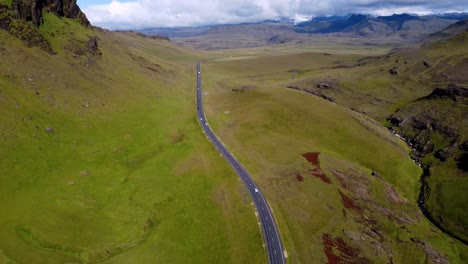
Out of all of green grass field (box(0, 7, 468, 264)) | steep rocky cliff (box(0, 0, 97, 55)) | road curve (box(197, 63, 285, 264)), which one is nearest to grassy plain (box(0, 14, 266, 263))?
green grass field (box(0, 7, 468, 264))

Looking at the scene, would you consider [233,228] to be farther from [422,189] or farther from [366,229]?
[422,189]

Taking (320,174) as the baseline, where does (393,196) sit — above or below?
below

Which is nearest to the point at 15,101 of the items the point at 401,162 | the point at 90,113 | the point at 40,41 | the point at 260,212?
the point at 90,113

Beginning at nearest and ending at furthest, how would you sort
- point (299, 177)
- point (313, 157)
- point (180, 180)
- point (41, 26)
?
point (180, 180)
point (299, 177)
point (313, 157)
point (41, 26)

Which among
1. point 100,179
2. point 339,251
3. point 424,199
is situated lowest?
point 424,199

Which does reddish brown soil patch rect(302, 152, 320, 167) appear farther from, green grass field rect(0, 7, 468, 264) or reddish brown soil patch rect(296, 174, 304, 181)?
reddish brown soil patch rect(296, 174, 304, 181)

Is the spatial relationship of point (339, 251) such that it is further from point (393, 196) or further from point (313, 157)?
point (313, 157)

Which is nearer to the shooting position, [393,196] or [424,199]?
[393,196]

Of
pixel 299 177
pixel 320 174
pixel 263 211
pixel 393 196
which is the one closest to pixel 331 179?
pixel 320 174
